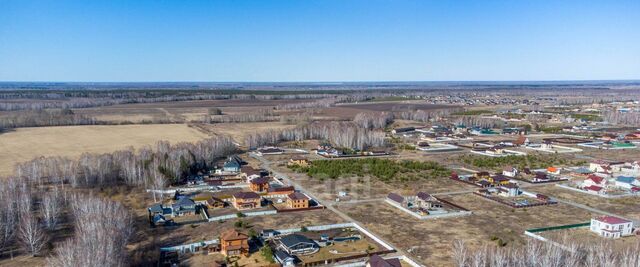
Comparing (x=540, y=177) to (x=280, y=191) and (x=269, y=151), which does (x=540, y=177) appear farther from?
(x=269, y=151)

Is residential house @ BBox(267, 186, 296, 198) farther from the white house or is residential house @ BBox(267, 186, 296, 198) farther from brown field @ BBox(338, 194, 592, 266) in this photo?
the white house

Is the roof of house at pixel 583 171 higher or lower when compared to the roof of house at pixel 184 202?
lower

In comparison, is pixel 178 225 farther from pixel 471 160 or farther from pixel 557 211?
Answer: pixel 471 160

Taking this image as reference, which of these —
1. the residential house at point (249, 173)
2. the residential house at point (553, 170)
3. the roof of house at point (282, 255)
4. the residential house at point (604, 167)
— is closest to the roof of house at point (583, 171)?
the residential house at point (604, 167)

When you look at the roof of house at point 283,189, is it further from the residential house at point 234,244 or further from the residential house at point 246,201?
the residential house at point 234,244

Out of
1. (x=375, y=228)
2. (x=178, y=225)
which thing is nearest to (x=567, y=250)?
(x=375, y=228)

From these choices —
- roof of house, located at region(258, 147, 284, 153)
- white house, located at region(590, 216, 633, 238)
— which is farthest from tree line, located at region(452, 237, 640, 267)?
roof of house, located at region(258, 147, 284, 153)

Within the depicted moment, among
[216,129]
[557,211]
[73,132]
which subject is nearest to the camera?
[557,211]
